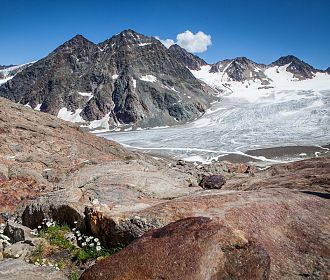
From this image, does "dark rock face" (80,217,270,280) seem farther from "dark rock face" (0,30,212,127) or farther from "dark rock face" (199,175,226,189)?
"dark rock face" (0,30,212,127)

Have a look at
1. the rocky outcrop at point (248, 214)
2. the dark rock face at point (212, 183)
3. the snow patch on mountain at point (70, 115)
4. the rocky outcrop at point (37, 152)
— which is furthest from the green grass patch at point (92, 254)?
the snow patch on mountain at point (70, 115)

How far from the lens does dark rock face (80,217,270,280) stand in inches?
221

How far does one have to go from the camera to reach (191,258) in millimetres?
5664

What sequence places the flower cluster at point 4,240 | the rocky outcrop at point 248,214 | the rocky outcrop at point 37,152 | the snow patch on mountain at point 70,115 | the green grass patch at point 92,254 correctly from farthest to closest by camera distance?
the snow patch on mountain at point 70,115, the rocky outcrop at point 37,152, the flower cluster at point 4,240, the green grass patch at point 92,254, the rocky outcrop at point 248,214

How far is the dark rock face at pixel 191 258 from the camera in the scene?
221 inches

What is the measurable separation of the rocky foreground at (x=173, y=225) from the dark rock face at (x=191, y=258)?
0.05 feet

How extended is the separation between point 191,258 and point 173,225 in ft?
3.22

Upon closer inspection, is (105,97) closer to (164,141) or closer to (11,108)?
(164,141)

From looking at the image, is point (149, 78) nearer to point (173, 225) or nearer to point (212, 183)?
point (212, 183)

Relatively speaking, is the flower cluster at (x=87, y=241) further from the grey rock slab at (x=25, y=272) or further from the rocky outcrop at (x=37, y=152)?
the rocky outcrop at (x=37, y=152)

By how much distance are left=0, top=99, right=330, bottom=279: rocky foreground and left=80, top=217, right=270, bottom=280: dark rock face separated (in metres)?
0.02

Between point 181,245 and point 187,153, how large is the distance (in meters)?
75.9

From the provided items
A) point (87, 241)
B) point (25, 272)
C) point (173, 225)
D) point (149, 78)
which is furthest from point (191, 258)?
point (149, 78)

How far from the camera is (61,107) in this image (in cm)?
18362
